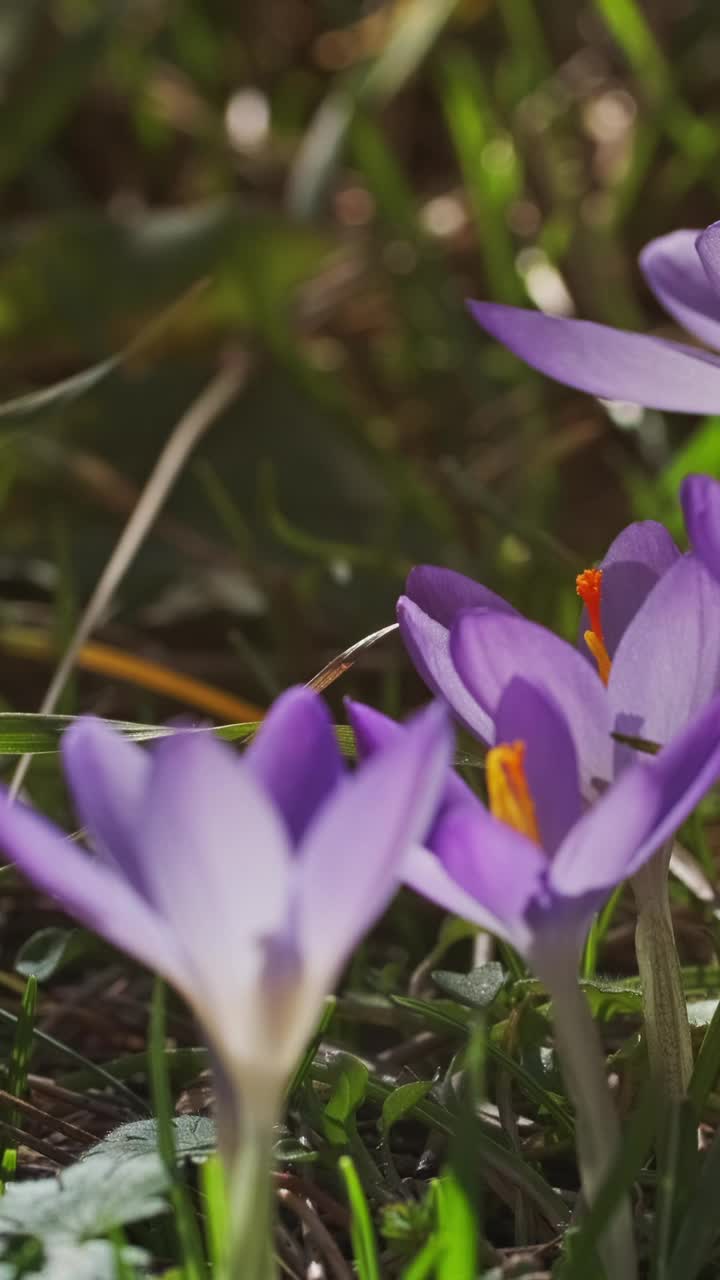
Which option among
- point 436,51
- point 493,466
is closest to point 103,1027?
point 493,466

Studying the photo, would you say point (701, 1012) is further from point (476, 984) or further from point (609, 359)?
point (609, 359)

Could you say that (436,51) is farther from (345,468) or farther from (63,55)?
(345,468)

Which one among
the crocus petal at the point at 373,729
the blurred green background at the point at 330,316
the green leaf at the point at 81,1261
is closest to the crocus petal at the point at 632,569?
the crocus petal at the point at 373,729

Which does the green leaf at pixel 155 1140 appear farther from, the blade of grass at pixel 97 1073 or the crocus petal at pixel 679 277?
the crocus petal at pixel 679 277

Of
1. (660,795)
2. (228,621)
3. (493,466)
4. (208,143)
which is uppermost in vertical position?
(208,143)

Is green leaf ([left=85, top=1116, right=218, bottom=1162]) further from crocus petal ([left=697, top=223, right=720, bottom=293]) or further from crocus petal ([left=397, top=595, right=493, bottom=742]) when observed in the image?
crocus petal ([left=697, top=223, right=720, bottom=293])

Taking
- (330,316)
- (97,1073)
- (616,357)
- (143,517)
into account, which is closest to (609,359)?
(616,357)
